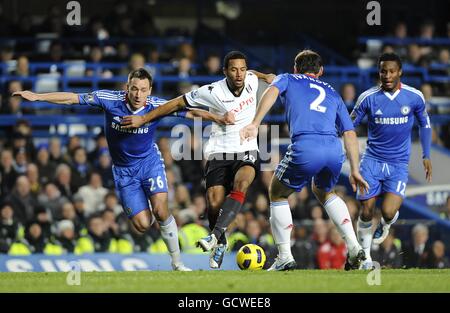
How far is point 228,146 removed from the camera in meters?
13.6

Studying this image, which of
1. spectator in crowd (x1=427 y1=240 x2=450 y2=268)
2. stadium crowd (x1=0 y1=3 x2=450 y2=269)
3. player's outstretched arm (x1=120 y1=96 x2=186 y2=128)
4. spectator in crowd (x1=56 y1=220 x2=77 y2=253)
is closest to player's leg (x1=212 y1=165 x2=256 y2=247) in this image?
player's outstretched arm (x1=120 y1=96 x2=186 y2=128)

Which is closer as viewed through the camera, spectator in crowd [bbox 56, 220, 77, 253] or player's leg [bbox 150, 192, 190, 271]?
player's leg [bbox 150, 192, 190, 271]

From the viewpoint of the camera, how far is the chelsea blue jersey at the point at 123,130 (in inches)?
540

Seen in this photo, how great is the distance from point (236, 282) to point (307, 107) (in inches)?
85.9

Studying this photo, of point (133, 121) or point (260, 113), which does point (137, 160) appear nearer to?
point (133, 121)

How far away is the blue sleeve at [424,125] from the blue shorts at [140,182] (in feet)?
10.3

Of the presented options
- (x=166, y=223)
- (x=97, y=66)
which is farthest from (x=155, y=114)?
(x=97, y=66)

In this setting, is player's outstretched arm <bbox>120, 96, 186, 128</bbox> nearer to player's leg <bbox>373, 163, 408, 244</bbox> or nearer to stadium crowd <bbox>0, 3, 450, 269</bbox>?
player's leg <bbox>373, 163, 408, 244</bbox>

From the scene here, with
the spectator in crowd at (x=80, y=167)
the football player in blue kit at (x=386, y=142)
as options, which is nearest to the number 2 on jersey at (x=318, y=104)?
the football player in blue kit at (x=386, y=142)

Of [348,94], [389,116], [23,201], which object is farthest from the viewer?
[348,94]

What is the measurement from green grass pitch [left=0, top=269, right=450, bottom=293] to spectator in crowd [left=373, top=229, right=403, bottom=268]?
4.87 m

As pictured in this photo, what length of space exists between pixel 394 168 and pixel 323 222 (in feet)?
16.8

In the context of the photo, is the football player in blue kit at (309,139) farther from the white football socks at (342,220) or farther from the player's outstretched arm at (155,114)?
the player's outstretched arm at (155,114)

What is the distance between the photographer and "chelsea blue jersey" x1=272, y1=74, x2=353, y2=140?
12.4m
